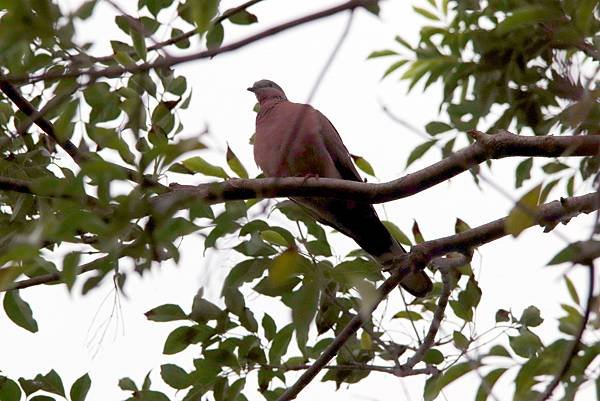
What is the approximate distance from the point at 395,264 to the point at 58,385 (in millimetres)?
1167

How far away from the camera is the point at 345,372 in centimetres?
331

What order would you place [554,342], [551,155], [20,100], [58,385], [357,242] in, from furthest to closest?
[357,242] → [58,385] → [20,100] → [551,155] → [554,342]

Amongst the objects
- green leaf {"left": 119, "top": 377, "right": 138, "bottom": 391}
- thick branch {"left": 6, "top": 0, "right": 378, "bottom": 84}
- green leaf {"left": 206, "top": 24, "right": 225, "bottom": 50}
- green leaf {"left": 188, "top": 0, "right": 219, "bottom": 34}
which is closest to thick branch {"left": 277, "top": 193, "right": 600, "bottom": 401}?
green leaf {"left": 119, "top": 377, "right": 138, "bottom": 391}

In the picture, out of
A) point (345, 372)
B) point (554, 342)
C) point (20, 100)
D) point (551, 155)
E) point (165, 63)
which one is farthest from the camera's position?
point (345, 372)

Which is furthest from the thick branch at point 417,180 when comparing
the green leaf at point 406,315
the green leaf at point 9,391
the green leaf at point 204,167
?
the green leaf at point 9,391

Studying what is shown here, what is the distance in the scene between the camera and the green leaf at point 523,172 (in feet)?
13.4

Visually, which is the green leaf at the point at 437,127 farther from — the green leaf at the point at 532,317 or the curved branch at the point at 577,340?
the curved branch at the point at 577,340

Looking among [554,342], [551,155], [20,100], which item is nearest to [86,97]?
[20,100]

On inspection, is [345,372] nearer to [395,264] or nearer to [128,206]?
[395,264]

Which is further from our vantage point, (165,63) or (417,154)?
(417,154)

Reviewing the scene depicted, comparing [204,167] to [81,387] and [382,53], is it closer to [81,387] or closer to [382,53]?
[81,387]

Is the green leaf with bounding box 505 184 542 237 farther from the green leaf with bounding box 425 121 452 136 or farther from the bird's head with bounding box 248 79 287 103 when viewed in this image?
the bird's head with bounding box 248 79 287 103

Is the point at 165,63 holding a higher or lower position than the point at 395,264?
lower

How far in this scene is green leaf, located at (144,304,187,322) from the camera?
3.02 m
